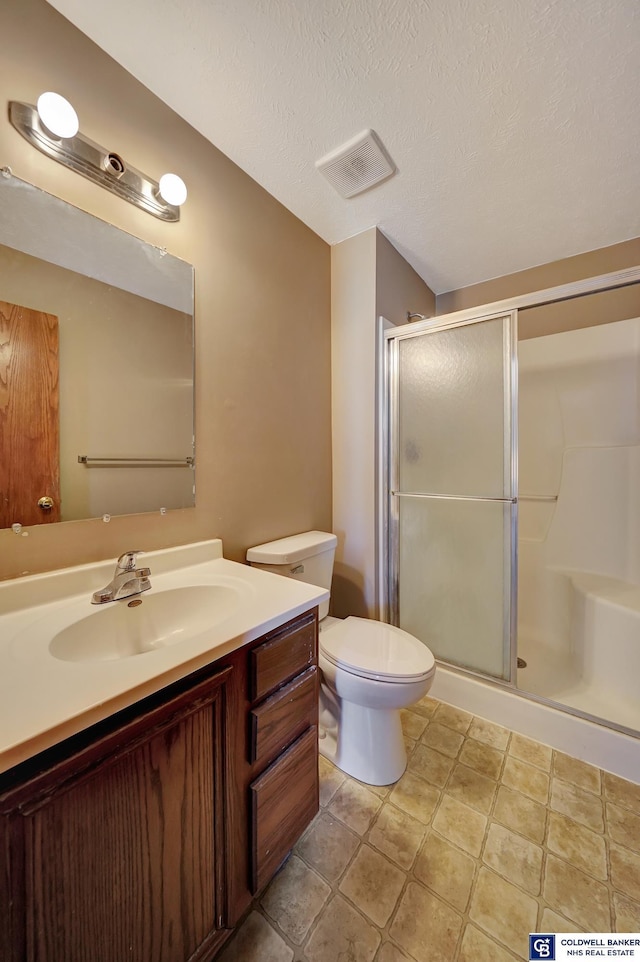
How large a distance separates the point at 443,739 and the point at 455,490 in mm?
1116

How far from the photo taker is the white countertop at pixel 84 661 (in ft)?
1.58

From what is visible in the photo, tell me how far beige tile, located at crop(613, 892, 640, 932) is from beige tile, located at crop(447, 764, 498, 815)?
0.34 m

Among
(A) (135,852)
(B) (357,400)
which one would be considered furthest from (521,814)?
(B) (357,400)

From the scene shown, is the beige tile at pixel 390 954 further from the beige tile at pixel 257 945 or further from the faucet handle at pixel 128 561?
the faucet handle at pixel 128 561

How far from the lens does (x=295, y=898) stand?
3.05ft

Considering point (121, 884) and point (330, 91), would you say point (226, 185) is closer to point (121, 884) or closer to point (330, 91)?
point (330, 91)

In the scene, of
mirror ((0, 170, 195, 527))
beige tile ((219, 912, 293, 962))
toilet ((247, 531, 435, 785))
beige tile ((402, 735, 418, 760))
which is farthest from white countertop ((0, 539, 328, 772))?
beige tile ((402, 735, 418, 760))

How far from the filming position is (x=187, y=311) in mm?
1189

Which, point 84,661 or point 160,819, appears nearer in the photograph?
point 160,819

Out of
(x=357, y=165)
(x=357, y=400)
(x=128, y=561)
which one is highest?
(x=357, y=165)

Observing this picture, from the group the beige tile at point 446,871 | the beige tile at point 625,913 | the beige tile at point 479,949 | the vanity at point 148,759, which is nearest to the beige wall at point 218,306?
the vanity at point 148,759

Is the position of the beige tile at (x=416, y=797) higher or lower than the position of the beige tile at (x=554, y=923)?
higher

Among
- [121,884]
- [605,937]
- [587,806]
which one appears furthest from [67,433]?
[587,806]

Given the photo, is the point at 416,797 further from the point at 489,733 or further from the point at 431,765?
the point at 489,733
